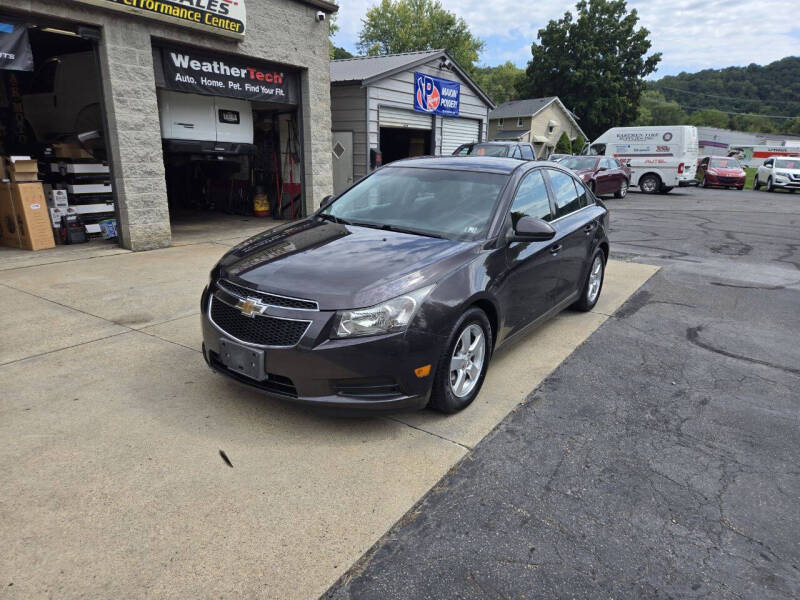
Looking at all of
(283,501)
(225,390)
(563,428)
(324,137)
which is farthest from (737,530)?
(324,137)

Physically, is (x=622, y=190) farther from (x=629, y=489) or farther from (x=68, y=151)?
(x=629, y=489)

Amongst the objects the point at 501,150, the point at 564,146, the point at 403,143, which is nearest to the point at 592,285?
the point at 501,150

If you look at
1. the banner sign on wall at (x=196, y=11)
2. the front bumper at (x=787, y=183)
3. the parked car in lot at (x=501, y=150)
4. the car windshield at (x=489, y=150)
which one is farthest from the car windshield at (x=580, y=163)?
the front bumper at (x=787, y=183)

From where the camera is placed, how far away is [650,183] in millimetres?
23578

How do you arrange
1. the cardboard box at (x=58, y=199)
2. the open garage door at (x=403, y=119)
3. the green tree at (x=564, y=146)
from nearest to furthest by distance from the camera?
the cardboard box at (x=58, y=199) → the open garage door at (x=403, y=119) → the green tree at (x=564, y=146)

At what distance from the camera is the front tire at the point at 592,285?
5609 millimetres

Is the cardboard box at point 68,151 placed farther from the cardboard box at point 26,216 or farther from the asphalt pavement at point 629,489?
the asphalt pavement at point 629,489

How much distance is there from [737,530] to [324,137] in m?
10.2

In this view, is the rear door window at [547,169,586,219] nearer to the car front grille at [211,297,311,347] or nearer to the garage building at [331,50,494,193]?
the car front grille at [211,297,311,347]

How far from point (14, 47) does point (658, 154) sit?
2286 cm

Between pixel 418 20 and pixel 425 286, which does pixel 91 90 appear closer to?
pixel 425 286

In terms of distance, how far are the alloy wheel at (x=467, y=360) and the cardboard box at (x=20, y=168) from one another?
283 inches

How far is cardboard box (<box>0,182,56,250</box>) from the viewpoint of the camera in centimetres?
758

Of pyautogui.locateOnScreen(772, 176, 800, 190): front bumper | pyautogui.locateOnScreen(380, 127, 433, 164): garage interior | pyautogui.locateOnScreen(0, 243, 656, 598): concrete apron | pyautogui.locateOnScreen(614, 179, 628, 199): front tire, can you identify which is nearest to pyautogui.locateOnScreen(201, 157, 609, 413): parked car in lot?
pyautogui.locateOnScreen(0, 243, 656, 598): concrete apron
